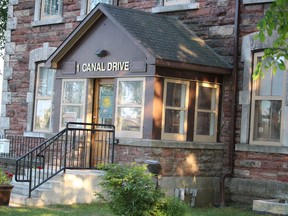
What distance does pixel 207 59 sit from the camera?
576 inches

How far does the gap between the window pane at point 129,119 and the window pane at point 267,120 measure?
257 cm

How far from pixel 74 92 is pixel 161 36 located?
2.68 metres

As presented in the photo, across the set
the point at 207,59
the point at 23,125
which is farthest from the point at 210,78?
the point at 23,125

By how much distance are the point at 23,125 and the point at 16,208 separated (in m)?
6.69

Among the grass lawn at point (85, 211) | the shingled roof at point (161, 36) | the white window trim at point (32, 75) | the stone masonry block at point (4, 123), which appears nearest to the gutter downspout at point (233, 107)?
the shingled roof at point (161, 36)

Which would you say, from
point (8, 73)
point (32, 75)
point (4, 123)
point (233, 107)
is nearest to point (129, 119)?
point (233, 107)

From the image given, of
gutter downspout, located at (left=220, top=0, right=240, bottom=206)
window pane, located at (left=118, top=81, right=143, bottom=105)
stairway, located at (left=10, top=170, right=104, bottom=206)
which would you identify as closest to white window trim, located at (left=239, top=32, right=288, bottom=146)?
gutter downspout, located at (left=220, top=0, right=240, bottom=206)

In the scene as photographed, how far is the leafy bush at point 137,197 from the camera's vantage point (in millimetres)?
9516

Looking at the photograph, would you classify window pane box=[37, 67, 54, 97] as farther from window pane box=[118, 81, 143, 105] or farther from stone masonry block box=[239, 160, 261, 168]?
stone masonry block box=[239, 160, 261, 168]

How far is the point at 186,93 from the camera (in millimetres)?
14508

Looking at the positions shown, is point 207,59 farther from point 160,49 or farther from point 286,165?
point 286,165

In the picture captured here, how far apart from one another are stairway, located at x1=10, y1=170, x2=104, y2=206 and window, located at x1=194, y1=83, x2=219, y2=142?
243 cm

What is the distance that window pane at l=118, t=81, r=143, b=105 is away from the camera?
14242mm

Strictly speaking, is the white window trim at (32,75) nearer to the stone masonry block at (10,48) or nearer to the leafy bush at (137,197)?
the stone masonry block at (10,48)
